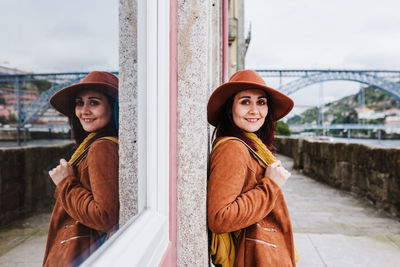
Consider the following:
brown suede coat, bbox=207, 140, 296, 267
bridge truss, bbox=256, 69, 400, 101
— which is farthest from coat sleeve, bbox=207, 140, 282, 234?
bridge truss, bbox=256, 69, 400, 101

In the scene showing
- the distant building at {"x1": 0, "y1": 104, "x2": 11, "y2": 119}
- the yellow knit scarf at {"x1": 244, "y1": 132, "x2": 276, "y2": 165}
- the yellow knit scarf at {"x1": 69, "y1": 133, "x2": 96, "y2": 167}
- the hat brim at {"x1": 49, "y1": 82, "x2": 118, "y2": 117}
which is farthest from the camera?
the yellow knit scarf at {"x1": 244, "y1": 132, "x2": 276, "y2": 165}

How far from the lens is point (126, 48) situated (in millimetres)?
971

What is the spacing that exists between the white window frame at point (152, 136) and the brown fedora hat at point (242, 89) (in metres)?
0.46

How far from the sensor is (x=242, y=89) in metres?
1.57

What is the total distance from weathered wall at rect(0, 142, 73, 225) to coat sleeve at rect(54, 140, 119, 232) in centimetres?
6

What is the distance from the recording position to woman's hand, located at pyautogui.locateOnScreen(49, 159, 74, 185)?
0.61 m

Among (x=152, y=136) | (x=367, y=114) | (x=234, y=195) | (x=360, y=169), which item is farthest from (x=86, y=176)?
(x=367, y=114)

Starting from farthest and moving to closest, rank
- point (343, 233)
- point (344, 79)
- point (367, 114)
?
1. point (367, 114)
2. point (344, 79)
3. point (343, 233)

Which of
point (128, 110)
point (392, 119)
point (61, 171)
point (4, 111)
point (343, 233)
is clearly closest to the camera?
point (4, 111)

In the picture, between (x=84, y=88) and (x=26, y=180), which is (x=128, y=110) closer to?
(x=84, y=88)

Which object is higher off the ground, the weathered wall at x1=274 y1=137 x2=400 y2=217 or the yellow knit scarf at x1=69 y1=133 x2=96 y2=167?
the yellow knit scarf at x1=69 y1=133 x2=96 y2=167

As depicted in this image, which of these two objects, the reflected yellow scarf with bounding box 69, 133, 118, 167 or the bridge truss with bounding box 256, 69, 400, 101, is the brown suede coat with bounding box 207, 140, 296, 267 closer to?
the reflected yellow scarf with bounding box 69, 133, 118, 167

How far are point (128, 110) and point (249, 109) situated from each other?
0.78m

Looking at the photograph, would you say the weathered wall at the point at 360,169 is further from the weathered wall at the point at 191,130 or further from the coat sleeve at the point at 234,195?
the weathered wall at the point at 191,130
